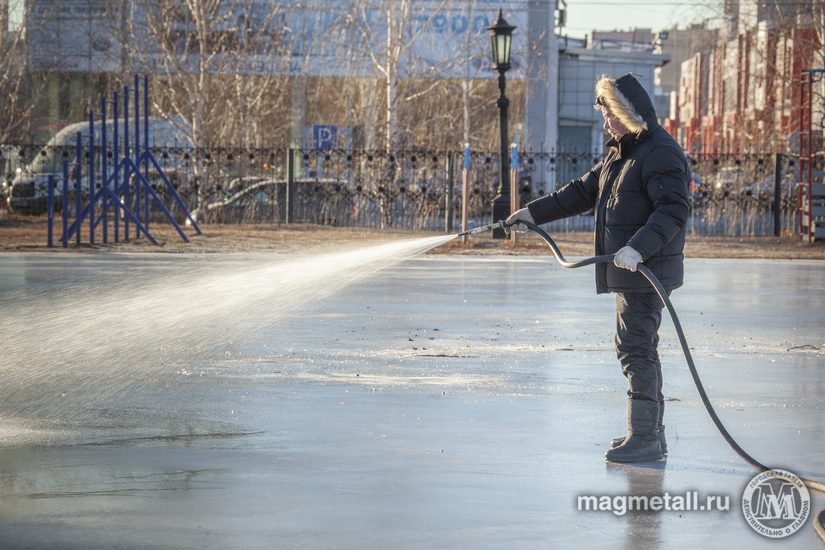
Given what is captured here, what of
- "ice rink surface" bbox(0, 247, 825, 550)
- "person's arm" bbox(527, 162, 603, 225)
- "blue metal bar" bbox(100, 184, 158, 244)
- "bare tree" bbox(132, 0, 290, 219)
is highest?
"bare tree" bbox(132, 0, 290, 219)

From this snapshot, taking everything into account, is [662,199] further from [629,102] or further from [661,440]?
[661,440]

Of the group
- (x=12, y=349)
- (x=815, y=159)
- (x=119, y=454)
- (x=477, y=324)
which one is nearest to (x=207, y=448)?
(x=119, y=454)

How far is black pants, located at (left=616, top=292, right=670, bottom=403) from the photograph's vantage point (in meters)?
6.24

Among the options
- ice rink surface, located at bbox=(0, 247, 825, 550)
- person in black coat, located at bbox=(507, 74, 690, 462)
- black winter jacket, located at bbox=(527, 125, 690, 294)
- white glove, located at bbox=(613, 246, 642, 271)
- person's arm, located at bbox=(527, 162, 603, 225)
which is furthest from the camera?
person's arm, located at bbox=(527, 162, 603, 225)

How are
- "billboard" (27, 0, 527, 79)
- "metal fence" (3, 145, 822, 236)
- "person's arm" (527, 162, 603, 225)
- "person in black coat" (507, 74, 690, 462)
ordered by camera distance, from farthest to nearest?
1. "billboard" (27, 0, 527, 79)
2. "metal fence" (3, 145, 822, 236)
3. "person's arm" (527, 162, 603, 225)
4. "person in black coat" (507, 74, 690, 462)

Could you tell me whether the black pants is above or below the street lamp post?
below

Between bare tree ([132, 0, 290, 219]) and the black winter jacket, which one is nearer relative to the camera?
the black winter jacket

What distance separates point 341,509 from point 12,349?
5.44 metres

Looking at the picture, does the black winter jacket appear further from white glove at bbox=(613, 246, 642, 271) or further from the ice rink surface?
the ice rink surface

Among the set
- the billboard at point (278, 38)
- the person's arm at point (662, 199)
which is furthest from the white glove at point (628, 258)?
Result: the billboard at point (278, 38)

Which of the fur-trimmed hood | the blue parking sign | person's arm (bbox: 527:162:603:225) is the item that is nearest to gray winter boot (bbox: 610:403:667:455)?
person's arm (bbox: 527:162:603:225)

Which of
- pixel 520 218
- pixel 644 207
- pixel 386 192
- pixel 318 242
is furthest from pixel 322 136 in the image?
pixel 644 207

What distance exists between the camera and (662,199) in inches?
238

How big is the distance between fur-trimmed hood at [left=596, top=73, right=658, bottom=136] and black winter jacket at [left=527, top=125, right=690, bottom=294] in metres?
0.04
